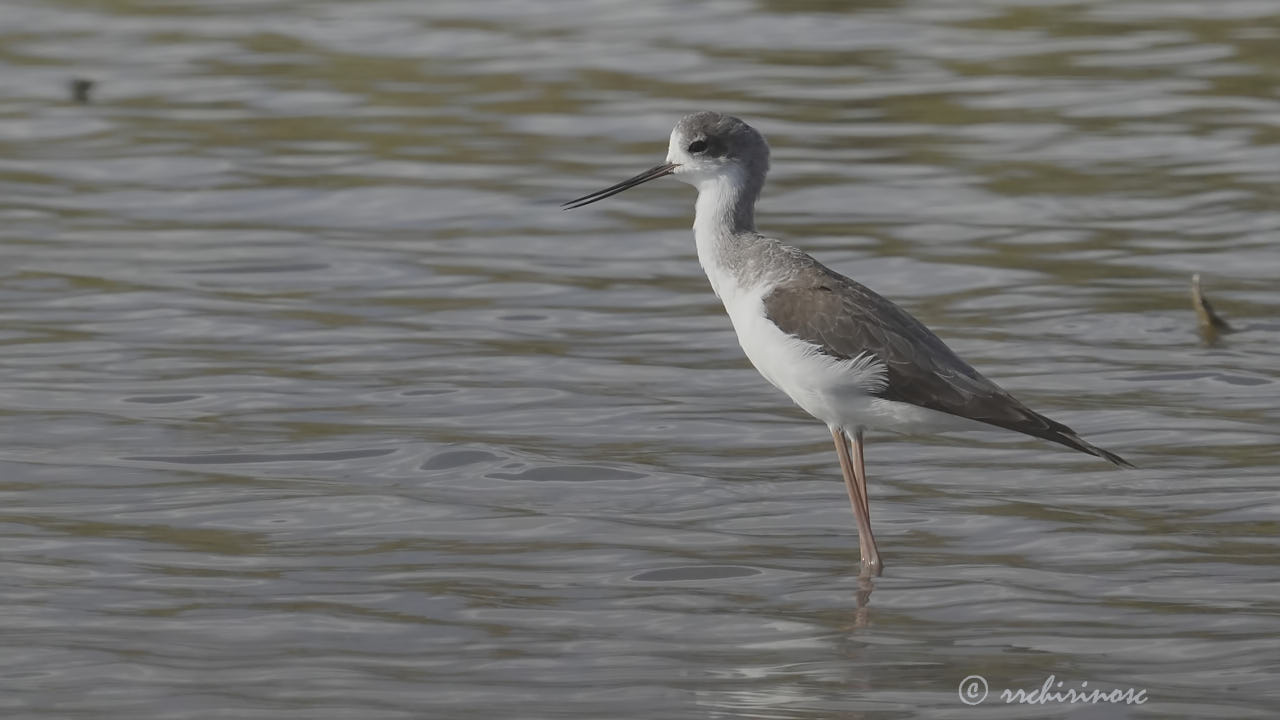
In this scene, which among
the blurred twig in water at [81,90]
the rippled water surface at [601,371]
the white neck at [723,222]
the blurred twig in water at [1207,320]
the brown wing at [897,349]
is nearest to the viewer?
the rippled water surface at [601,371]

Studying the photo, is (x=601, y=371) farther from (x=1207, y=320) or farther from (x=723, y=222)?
(x=1207, y=320)

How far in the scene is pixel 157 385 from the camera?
33.9ft

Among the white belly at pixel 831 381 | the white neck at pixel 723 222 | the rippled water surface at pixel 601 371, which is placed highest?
the white neck at pixel 723 222

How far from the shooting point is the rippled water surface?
692 centimetres

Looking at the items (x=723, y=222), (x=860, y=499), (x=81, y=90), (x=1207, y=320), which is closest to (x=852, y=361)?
(x=860, y=499)

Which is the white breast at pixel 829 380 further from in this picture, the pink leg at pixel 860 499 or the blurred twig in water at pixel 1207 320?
the blurred twig in water at pixel 1207 320

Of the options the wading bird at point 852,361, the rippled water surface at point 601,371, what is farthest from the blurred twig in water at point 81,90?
the wading bird at point 852,361

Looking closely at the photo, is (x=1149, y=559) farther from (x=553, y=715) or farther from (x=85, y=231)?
(x=85, y=231)

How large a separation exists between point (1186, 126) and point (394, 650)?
34.1 feet

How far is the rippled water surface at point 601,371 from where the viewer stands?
6.92 metres

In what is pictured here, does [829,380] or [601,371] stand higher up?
[829,380]

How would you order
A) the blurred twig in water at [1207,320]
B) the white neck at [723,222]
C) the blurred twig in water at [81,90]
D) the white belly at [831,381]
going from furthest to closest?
the blurred twig in water at [81,90] → the blurred twig in water at [1207,320] → the white neck at [723,222] → the white belly at [831,381]

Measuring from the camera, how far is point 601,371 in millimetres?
10750

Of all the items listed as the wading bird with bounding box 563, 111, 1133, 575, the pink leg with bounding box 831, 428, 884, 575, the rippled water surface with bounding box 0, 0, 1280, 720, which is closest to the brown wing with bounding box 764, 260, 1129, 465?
the wading bird with bounding box 563, 111, 1133, 575
